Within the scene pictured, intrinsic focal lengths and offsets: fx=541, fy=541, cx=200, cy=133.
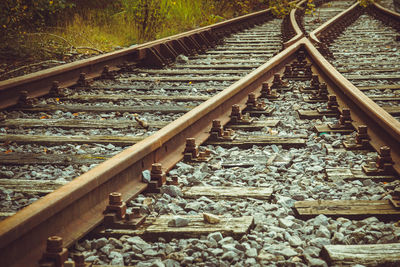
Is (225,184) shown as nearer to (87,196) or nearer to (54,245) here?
(87,196)

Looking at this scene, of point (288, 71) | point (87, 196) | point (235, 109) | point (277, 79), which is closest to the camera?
point (87, 196)

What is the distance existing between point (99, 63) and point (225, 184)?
13.7ft

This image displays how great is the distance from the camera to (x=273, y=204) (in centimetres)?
285

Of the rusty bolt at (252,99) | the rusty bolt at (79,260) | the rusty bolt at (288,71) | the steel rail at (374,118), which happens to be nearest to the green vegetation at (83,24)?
the rusty bolt at (288,71)

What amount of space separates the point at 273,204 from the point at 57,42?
316 inches

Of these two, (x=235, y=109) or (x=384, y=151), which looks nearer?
(x=384, y=151)

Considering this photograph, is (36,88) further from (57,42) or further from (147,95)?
(57,42)

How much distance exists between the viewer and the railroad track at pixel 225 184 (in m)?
2.29

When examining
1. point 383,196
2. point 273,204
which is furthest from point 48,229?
point 383,196

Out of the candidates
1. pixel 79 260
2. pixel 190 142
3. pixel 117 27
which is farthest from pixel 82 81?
pixel 117 27

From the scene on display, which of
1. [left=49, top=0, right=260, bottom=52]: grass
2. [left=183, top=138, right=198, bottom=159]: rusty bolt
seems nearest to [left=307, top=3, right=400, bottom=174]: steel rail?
[left=183, top=138, right=198, bottom=159]: rusty bolt

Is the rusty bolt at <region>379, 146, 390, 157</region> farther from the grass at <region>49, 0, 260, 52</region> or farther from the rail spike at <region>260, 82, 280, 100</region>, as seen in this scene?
the grass at <region>49, 0, 260, 52</region>

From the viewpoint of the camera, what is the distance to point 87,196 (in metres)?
2.54

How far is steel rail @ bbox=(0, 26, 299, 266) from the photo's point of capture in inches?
80.0
